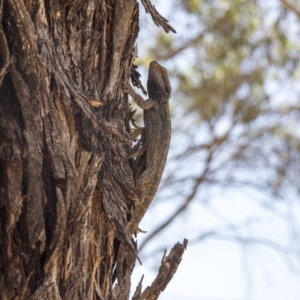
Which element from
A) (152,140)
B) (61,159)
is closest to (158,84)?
(152,140)

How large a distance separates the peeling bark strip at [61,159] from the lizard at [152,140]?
157 mm

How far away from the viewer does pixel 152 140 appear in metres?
3.51

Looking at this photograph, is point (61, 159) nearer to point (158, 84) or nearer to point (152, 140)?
point (152, 140)

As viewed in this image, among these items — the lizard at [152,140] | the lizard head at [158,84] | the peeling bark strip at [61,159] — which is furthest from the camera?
the lizard head at [158,84]

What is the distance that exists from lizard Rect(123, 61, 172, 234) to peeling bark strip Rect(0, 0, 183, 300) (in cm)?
16

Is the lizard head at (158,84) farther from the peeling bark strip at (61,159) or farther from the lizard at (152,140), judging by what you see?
the peeling bark strip at (61,159)

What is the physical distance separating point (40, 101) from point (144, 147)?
998mm

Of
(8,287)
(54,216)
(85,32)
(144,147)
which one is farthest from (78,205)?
(144,147)

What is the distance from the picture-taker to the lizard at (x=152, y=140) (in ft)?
9.48

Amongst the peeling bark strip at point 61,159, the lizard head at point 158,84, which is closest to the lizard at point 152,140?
the lizard head at point 158,84

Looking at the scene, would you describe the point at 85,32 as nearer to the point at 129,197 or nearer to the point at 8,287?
the point at 129,197

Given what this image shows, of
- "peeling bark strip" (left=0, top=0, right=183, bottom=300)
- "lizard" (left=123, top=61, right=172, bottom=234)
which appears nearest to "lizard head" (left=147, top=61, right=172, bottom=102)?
"lizard" (left=123, top=61, right=172, bottom=234)

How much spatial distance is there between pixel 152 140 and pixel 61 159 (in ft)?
4.02

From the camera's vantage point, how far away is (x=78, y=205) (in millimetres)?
2311
